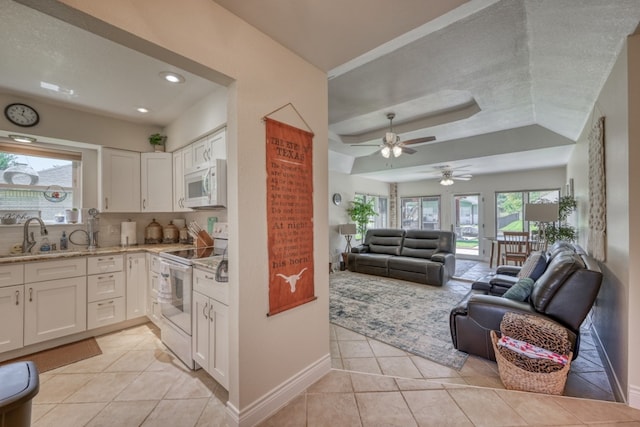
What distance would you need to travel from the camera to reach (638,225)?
169cm

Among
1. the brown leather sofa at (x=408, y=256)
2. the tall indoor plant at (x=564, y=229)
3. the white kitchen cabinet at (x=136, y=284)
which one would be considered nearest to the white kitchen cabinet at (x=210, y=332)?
the white kitchen cabinet at (x=136, y=284)

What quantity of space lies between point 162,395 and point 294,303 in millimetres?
1180

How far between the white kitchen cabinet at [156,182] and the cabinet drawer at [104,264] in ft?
2.45

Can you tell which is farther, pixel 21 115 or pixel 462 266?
pixel 462 266

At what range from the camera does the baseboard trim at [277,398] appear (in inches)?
61.4

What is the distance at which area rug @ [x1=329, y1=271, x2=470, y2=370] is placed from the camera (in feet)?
8.57

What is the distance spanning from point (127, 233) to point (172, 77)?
2.14 m

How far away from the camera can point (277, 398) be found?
173 cm

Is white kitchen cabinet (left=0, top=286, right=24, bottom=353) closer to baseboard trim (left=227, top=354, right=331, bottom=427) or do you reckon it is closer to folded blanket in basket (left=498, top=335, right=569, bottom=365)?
baseboard trim (left=227, top=354, right=331, bottom=427)

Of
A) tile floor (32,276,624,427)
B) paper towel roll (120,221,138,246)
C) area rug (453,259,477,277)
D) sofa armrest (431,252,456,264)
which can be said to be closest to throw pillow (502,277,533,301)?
tile floor (32,276,624,427)

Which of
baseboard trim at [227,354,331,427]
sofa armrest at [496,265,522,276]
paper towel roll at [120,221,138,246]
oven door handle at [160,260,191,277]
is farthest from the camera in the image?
sofa armrest at [496,265,522,276]

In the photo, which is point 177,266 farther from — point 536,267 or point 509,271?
point 509,271

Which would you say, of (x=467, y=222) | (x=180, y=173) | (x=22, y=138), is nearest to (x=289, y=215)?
(x=180, y=173)

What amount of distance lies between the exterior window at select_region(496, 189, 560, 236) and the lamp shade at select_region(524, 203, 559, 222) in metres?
2.95
